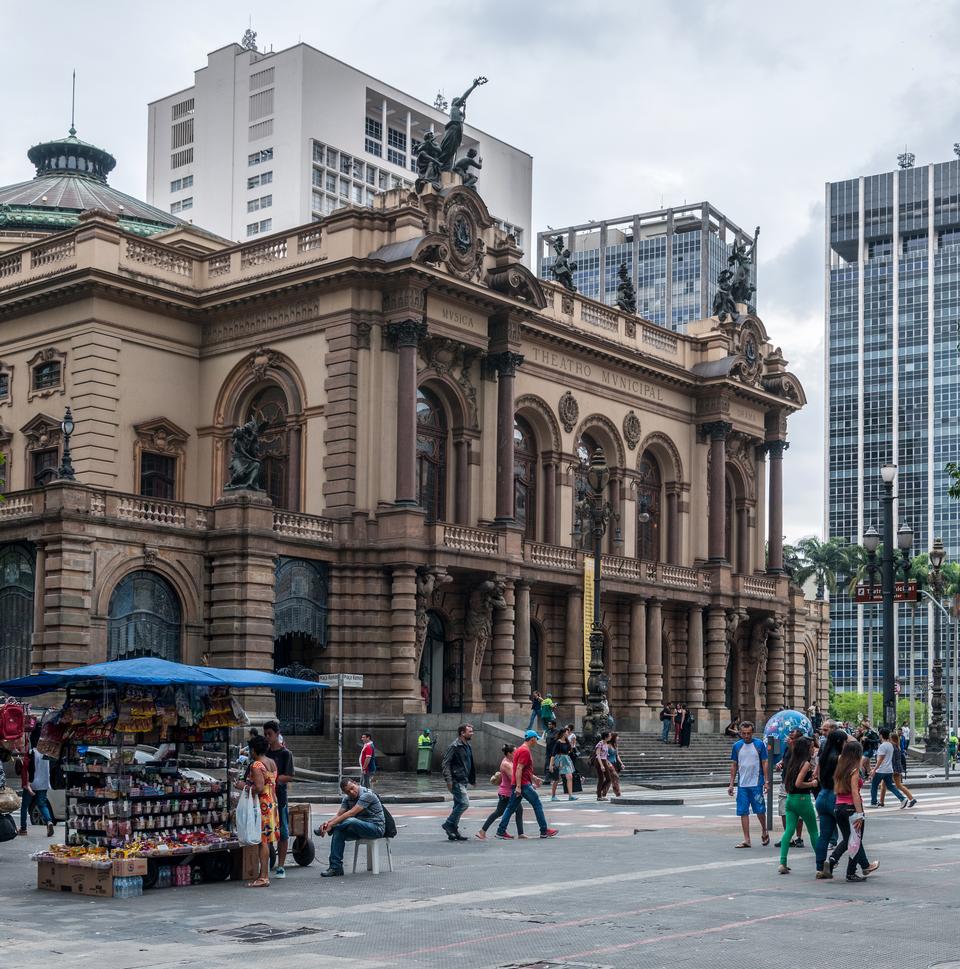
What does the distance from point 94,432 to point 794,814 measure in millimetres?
29499

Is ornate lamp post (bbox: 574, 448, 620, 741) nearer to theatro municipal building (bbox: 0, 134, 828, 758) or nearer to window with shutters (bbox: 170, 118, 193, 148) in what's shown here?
theatro municipal building (bbox: 0, 134, 828, 758)

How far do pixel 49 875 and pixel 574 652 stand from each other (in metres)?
35.4

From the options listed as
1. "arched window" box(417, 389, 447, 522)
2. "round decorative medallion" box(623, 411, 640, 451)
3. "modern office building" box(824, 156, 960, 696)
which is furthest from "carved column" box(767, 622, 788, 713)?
"modern office building" box(824, 156, 960, 696)

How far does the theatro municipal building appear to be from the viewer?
137 feet

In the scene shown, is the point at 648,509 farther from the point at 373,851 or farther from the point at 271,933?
the point at 271,933

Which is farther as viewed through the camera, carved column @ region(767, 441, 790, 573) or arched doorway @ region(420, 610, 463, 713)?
carved column @ region(767, 441, 790, 573)

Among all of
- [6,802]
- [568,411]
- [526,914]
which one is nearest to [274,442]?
[568,411]

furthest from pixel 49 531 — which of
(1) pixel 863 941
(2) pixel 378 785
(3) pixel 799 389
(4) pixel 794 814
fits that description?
(3) pixel 799 389

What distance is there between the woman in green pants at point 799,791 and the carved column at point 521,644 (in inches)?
1167

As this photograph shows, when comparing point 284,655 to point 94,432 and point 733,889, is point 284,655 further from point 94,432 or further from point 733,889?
point 733,889

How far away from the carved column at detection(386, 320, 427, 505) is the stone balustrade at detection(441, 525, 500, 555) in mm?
1518

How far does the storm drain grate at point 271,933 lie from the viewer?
48.7 ft

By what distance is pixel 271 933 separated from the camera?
1518cm

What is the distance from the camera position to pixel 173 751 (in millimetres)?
21203
